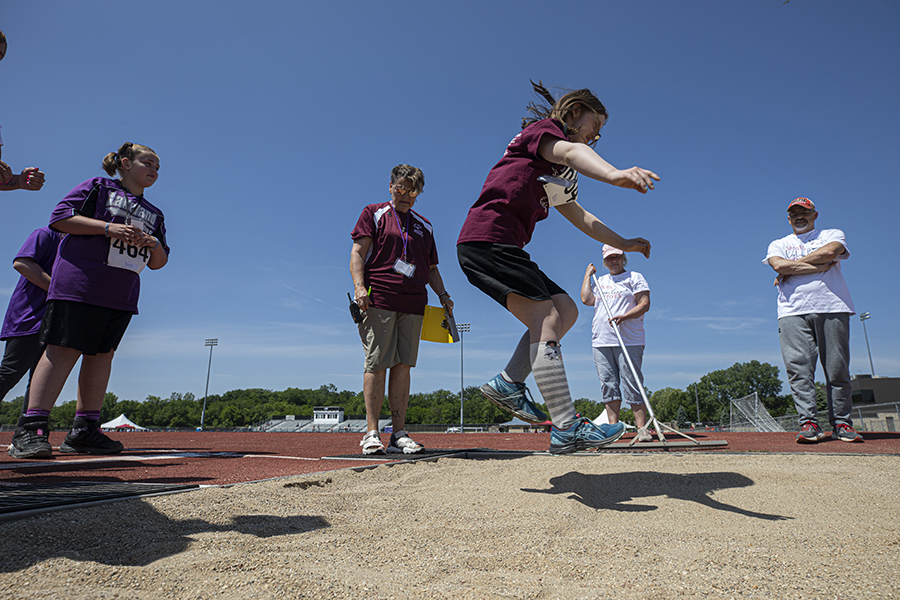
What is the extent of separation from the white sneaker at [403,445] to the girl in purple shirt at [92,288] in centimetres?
198

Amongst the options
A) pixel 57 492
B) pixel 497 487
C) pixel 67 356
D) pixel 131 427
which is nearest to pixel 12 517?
pixel 57 492

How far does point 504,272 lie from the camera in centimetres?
241

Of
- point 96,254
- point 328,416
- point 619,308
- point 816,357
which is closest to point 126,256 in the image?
point 96,254

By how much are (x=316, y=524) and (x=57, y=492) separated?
871mm

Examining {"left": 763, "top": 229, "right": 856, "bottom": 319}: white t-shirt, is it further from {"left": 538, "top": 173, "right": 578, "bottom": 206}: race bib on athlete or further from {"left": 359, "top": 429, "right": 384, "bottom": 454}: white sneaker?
{"left": 359, "top": 429, "right": 384, "bottom": 454}: white sneaker

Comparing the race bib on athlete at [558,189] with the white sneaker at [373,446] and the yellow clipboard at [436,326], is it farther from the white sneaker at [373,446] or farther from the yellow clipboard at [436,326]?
the white sneaker at [373,446]

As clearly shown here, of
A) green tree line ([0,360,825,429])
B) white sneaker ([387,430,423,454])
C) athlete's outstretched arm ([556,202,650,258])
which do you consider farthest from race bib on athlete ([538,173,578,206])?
green tree line ([0,360,825,429])

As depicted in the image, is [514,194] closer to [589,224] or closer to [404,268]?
[589,224]

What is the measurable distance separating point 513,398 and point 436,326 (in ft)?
5.22

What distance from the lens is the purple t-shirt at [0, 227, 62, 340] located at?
3.98 m

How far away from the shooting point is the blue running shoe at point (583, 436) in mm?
2174

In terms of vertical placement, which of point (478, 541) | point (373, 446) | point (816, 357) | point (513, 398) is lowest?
point (478, 541)

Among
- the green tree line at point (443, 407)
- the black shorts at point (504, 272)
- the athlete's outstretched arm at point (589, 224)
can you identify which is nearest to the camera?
the black shorts at point (504, 272)

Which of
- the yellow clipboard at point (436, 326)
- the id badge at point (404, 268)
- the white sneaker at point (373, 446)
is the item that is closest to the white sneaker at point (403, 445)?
the white sneaker at point (373, 446)
